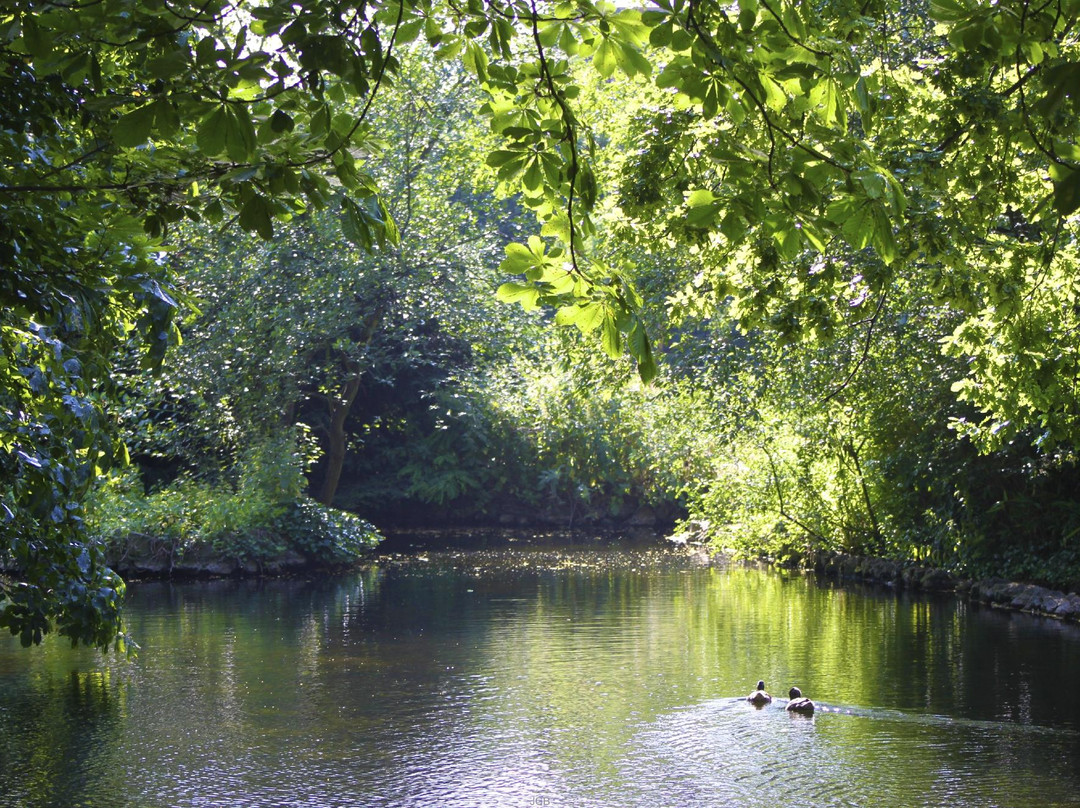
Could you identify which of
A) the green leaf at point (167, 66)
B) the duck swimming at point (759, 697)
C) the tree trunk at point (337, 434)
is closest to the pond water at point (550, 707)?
the duck swimming at point (759, 697)

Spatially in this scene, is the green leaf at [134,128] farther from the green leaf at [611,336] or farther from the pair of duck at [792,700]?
the pair of duck at [792,700]

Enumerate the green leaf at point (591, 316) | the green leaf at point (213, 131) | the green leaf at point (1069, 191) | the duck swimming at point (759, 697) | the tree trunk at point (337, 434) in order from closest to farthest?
the green leaf at point (1069, 191) < the green leaf at point (213, 131) < the green leaf at point (591, 316) < the duck swimming at point (759, 697) < the tree trunk at point (337, 434)

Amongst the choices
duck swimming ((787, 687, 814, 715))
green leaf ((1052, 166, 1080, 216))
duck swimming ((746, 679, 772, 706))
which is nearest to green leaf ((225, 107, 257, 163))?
green leaf ((1052, 166, 1080, 216))

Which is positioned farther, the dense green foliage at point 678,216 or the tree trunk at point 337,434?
the tree trunk at point 337,434

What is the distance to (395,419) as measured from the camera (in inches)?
1150

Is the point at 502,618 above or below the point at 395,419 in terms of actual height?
below

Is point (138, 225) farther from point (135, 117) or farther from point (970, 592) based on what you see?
point (970, 592)

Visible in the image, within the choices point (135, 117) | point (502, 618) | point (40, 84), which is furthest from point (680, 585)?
point (135, 117)

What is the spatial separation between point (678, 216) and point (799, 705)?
4911mm

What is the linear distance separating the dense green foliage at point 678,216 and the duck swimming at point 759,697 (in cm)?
303

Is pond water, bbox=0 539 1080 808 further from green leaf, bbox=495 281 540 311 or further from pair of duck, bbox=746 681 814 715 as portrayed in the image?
green leaf, bbox=495 281 540 311

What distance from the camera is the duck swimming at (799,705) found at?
9578mm

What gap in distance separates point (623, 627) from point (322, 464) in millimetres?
15066

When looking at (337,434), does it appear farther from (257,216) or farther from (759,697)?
(257,216)
